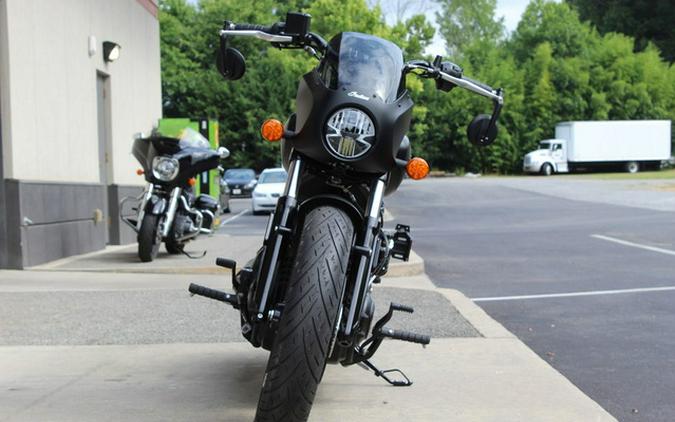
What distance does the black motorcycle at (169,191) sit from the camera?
10.2 meters

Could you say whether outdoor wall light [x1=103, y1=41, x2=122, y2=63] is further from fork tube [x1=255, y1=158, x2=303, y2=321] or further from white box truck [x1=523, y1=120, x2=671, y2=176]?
white box truck [x1=523, y1=120, x2=671, y2=176]

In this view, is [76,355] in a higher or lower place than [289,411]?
lower

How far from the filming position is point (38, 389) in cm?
446

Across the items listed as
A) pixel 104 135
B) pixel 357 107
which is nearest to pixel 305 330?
pixel 357 107

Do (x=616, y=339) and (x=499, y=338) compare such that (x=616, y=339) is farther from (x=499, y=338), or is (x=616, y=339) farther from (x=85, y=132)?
(x=85, y=132)

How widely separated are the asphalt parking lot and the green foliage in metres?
29.6

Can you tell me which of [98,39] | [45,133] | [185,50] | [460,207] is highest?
[185,50]

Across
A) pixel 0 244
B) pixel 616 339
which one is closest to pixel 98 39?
pixel 0 244

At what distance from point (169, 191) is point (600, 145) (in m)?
47.3

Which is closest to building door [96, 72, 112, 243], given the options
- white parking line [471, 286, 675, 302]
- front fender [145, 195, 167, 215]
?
front fender [145, 195, 167, 215]

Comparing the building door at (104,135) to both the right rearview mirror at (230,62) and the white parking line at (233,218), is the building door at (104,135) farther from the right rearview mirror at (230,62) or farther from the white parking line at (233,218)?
the right rearview mirror at (230,62)

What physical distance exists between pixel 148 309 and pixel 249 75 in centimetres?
4672

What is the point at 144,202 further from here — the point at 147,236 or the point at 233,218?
the point at 233,218

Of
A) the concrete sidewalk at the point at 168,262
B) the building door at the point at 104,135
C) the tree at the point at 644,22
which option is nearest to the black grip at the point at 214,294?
the concrete sidewalk at the point at 168,262
